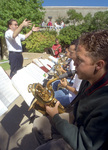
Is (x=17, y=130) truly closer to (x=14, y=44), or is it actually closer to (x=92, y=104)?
(x=92, y=104)

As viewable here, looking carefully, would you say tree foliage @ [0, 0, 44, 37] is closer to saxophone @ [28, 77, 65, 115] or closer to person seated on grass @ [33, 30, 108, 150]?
saxophone @ [28, 77, 65, 115]

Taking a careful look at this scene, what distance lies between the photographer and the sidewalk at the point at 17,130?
7.66 feet

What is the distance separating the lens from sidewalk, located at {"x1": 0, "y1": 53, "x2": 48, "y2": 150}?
234 cm

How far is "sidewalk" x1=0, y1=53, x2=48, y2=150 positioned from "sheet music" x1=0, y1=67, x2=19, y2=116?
2.72ft

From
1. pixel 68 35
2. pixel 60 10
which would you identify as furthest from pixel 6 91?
pixel 60 10

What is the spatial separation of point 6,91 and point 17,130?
1.14 meters

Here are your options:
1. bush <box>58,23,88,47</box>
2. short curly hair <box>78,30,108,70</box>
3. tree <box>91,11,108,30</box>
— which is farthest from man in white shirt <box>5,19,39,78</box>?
tree <box>91,11,108,30</box>

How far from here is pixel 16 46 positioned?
416cm

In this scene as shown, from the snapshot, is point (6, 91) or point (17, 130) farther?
point (17, 130)

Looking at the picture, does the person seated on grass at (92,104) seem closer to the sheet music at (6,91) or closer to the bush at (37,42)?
the sheet music at (6,91)

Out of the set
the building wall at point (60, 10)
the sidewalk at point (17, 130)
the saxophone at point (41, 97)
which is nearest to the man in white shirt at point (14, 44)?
the sidewalk at point (17, 130)

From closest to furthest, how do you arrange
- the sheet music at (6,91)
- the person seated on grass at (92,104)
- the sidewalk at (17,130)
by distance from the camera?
the person seated on grass at (92,104) → the sheet music at (6,91) → the sidewalk at (17,130)

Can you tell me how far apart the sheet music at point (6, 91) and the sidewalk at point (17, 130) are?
2.72 feet

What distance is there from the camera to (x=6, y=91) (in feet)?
6.27
